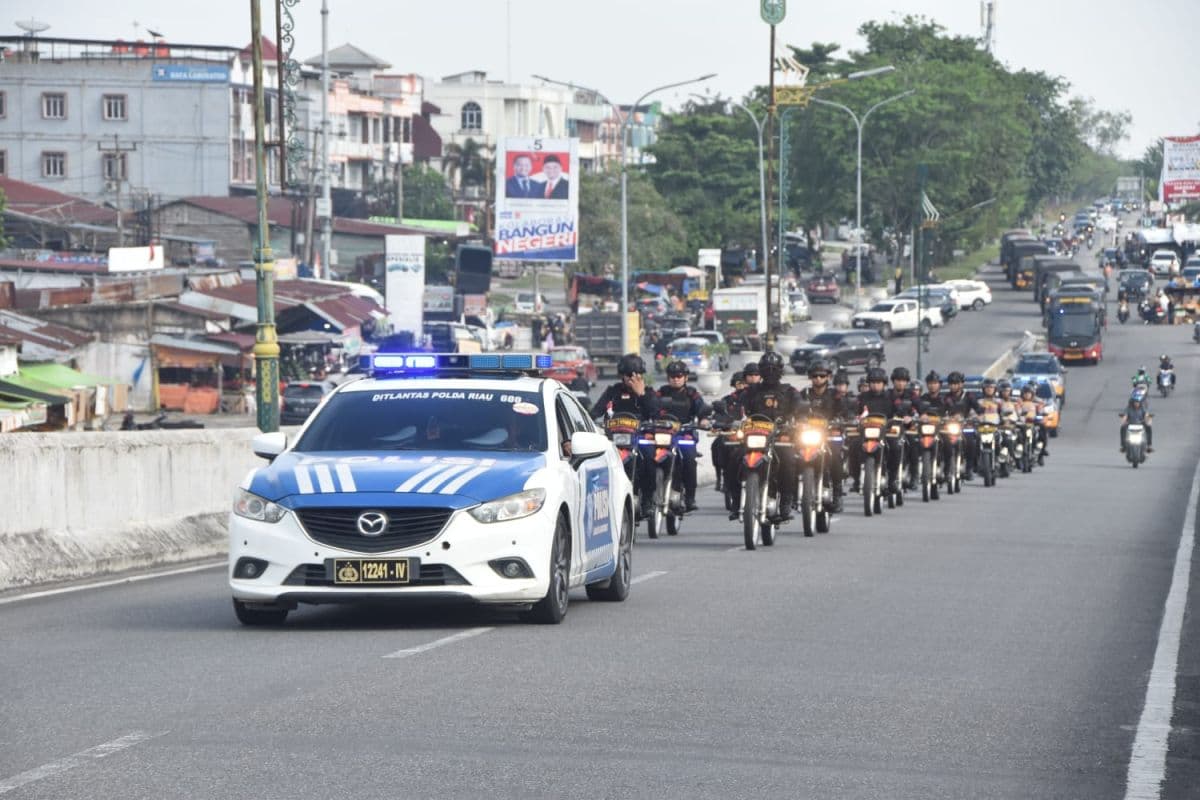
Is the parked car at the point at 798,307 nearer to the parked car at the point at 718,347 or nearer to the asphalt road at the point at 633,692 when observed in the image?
the parked car at the point at 718,347

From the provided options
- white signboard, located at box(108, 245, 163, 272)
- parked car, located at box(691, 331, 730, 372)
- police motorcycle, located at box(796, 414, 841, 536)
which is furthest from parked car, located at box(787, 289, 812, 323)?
police motorcycle, located at box(796, 414, 841, 536)

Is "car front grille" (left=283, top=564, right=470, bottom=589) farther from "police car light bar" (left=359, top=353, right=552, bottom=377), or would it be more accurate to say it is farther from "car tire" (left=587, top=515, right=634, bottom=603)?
"car tire" (left=587, top=515, right=634, bottom=603)

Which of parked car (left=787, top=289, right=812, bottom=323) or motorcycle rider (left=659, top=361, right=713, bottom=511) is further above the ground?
motorcycle rider (left=659, top=361, right=713, bottom=511)

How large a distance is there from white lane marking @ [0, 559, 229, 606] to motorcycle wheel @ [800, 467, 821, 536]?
18.8ft

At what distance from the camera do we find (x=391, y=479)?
1230 cm

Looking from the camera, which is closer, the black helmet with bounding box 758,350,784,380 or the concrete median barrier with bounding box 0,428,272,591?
the concrete median barrier with bounding box 0,428,272,591

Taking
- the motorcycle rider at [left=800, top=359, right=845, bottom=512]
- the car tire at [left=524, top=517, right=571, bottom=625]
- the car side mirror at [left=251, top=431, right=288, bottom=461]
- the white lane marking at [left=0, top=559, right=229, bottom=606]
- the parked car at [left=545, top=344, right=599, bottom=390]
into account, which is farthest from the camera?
the parked car at [left=545, top=344, right=599, bottom=390]

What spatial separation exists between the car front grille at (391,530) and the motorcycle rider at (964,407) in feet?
67.2

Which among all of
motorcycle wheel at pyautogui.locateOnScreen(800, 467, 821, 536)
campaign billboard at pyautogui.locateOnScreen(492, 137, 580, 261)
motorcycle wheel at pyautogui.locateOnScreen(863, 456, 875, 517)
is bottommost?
motorcycle wheel at pyautogui.locateOnScreen(863, 456, 875, 517)

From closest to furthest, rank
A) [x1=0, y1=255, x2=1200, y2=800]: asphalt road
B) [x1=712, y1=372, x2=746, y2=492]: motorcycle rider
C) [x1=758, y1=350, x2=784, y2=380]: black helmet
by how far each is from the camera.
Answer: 1. [x1=0, y1=255, x2=1200, y2=800]: asphalt road
2. [x1=758, y1=350, x2=784, y2=380]: black helmet
3. [x1=712, y1=372, x2=746, y2=492]: motorcycle rider

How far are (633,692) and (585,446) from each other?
3526mm

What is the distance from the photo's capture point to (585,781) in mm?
7832

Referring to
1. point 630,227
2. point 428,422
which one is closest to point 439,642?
point 428,422

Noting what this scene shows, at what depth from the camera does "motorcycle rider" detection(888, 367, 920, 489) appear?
1093 inches
